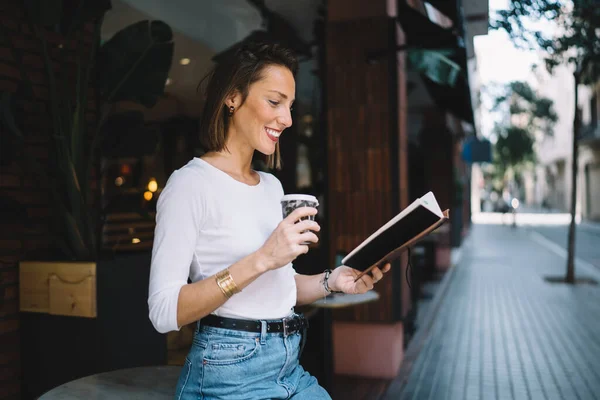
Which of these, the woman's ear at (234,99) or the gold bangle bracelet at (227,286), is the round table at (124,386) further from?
the woman's ear at (234,99)

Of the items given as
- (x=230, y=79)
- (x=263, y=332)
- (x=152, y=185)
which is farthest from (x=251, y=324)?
(x=152, y=185)

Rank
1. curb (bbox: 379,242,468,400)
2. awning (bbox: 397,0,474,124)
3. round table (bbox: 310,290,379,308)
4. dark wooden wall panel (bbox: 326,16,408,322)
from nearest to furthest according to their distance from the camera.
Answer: round table (bbox: 310,290,379,308), awning (bbox: 397,0,474,124), curb (bbox: 379,242,468,400), dark wooden wall panel (bbox: 326,16,408,322)

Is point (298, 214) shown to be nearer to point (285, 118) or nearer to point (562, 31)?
point (285, 118)

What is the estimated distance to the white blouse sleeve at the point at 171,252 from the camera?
4.38 ft

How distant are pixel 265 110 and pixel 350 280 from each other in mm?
603

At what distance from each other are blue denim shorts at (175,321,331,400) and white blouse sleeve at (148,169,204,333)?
169mm

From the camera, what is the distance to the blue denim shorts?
146 cm

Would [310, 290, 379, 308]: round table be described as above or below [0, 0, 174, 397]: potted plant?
below

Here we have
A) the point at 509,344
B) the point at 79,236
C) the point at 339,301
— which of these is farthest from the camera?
the point at 509,344

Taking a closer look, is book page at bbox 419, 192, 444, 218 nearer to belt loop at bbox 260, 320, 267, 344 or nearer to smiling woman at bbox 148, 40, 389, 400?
smiling woman at bbox 148, 40, 389, 400

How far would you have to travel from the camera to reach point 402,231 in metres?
1.43

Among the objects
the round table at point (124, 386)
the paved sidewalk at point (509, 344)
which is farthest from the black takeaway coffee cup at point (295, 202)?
the paved sidewalk at point (509, 344)

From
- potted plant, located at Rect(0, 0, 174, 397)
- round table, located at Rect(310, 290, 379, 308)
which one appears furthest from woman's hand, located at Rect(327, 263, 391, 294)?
round table, located at Rect(310, 290, 379, 308)

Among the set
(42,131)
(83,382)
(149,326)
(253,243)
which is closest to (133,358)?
(149,326)
